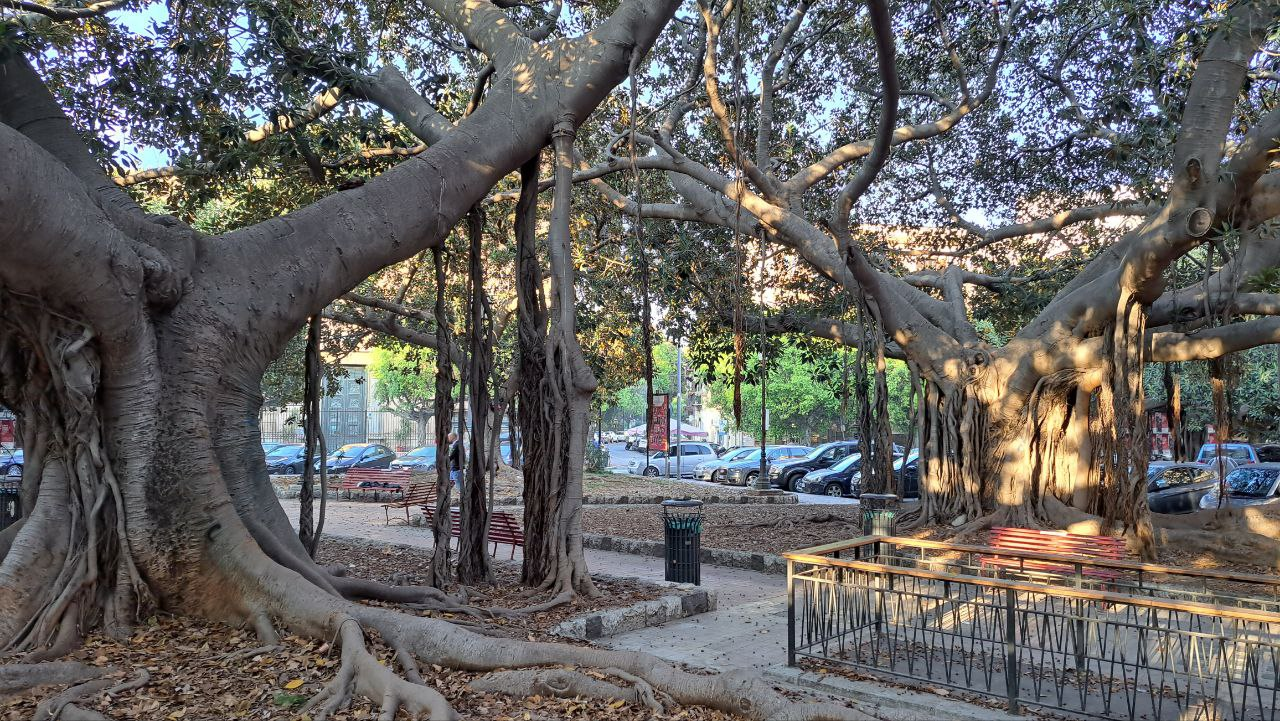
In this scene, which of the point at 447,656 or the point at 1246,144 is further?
the point at 1246,144

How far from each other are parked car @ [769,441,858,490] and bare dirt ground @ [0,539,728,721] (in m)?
22.5

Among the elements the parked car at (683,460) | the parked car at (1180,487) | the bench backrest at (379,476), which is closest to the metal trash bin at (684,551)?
the parked car at (1180,487)

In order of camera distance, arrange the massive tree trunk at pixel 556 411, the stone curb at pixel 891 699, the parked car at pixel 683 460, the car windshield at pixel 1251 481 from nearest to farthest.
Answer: the stone curb at pixel 891 699
the massive tree trunk at pixel 556 411
the car windshield at pixel 1251 481
the parked car at pixel 683 460

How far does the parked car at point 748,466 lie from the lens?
2886 cm

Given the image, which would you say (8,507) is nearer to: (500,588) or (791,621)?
(500,588)

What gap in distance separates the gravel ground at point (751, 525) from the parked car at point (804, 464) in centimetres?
878

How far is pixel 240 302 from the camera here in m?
6.16

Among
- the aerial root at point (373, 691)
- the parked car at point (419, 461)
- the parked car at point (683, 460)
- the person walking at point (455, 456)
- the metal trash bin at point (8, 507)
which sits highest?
the person walking at point (455, 456)

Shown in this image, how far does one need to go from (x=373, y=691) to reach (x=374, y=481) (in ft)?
53.5

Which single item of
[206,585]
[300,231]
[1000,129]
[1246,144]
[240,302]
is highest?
[1000,129]

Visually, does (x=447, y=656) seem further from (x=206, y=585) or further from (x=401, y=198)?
(x=401, y=198)

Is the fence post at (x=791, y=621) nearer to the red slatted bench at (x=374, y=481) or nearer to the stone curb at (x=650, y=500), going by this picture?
the stone curb at (x=650, y=500)

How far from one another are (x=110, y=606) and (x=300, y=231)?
2.93m

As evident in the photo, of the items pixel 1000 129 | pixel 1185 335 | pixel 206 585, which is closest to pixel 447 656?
pixel 206 585
